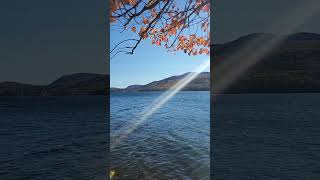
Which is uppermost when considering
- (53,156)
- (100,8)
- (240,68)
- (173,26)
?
(100,8)

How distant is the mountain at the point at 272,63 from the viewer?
140 metres

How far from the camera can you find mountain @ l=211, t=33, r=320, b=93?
459 feet

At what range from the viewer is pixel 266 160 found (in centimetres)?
2975

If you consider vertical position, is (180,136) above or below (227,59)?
below

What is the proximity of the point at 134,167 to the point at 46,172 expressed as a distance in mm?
7051

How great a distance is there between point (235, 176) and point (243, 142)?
18841 mm

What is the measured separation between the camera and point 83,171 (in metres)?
28.1

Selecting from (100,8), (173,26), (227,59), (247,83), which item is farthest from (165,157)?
(247,83)

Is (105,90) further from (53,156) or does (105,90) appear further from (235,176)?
(235,176)

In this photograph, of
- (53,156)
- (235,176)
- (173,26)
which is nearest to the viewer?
(173,26)

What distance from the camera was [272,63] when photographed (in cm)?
14425

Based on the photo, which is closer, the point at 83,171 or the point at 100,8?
the point at 83,171

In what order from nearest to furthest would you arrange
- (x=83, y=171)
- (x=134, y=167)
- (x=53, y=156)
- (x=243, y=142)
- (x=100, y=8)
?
(x=134, y=167), (x=83, y=171), (x=53, y=156), (x=243, y=142), (x=100, y=8)

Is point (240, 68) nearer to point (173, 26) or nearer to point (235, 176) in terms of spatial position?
point (235, 176)
